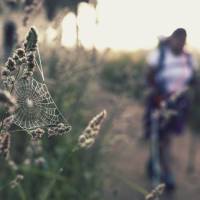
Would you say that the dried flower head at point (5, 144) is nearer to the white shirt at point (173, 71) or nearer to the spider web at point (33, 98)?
the spider web at point (33, 98)

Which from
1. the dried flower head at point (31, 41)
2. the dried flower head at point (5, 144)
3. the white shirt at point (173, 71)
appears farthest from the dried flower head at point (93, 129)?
the white shirt at point (173, 71)

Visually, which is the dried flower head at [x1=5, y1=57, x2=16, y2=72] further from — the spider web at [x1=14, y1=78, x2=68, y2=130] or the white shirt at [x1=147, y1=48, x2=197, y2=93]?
the white shirt at [x1=147, y1=48, x2=197, y2=93]

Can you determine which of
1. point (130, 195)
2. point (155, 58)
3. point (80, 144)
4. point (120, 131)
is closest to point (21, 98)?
point (80, 144)

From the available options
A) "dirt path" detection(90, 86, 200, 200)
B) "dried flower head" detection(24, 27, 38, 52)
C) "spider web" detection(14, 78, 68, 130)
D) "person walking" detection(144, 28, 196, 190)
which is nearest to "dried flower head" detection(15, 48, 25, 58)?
"dried flower head" detection(24, 27, 38, 52)

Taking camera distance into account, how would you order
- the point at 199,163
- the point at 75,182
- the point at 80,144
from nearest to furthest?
the point at 80,144
the point at 75,182
the point at 199,163

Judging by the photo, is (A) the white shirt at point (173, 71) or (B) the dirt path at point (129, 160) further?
(A) the white shirt at point (173, 71)

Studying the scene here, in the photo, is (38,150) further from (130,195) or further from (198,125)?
(198,125)

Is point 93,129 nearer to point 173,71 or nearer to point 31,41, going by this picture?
point 31,41

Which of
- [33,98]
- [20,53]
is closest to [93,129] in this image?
[33,98]
